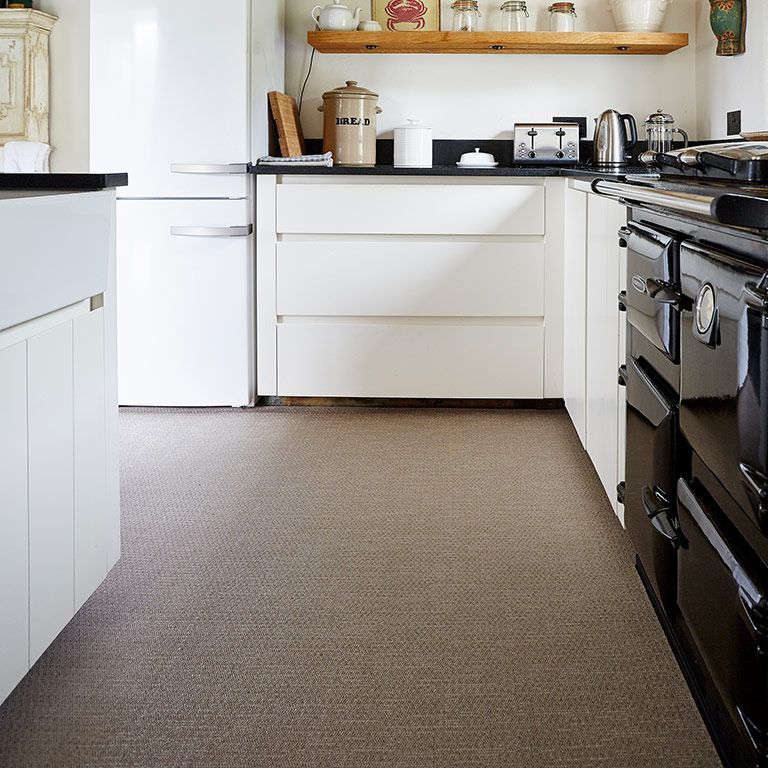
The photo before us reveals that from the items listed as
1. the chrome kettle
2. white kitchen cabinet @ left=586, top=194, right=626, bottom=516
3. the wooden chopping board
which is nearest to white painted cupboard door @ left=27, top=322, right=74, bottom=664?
white kitchen cabinet @ left=586, top=194, right=626, bottom=516

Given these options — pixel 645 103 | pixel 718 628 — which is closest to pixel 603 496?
pixel 718 628

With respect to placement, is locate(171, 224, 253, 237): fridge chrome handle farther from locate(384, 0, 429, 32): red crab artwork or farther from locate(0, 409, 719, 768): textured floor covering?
locate(384, 0, 429, 32): red crab artwork

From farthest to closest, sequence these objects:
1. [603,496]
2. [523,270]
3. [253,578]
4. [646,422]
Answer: [523,270] → [603,496] → [253,578] → [646,422]

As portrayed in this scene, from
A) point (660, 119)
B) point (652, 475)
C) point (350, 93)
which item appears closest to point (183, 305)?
point (350, 93)

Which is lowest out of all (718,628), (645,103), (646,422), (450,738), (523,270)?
(450,738)

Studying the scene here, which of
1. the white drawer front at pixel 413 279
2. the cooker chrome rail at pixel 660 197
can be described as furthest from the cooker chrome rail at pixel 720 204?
the white drawer front at pixel 413 279

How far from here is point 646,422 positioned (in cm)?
191

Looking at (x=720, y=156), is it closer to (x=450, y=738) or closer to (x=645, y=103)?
(x=450, y=738)

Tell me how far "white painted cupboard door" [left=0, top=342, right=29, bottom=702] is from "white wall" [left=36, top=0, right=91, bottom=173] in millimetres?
3068

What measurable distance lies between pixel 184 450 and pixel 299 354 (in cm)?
74

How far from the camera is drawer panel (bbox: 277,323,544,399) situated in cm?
382

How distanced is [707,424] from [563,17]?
10.3 ft

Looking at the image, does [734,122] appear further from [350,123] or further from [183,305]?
[183,305]

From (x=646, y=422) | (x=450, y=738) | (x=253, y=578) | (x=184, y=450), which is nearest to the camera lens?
(x=450, y=738)
